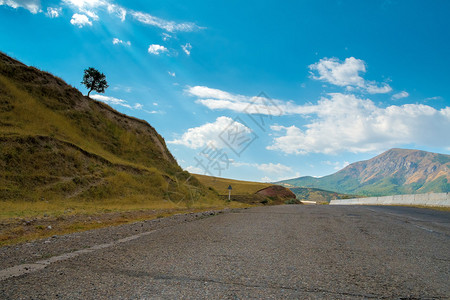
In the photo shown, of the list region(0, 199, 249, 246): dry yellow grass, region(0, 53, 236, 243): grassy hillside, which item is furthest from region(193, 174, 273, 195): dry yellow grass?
region(0, 199, 249, 246): dry yellow grass

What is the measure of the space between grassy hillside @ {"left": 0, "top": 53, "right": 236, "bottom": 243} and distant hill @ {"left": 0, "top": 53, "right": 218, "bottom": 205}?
6 cm

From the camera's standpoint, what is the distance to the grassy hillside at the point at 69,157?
716 inches

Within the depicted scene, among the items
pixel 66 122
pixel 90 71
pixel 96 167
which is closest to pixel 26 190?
pixel 96 167

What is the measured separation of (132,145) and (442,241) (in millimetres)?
33216

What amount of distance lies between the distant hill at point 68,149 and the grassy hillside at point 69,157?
57 millimetres

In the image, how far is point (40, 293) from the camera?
10.0 feet

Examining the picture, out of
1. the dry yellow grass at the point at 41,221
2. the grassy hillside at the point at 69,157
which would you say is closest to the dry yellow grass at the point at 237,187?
the grassy hillside at the point at 69,157

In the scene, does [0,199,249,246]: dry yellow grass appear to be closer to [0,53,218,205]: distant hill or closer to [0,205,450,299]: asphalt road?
[0,53,218,205]: distant hill

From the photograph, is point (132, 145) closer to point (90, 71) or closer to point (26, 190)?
point (90, 71)

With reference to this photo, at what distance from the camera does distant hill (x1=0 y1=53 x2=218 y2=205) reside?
764 inches

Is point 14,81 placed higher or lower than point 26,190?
higher

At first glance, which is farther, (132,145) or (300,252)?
(132,145)

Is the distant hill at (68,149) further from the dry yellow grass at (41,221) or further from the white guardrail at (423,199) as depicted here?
the white guardrail at (423,199)

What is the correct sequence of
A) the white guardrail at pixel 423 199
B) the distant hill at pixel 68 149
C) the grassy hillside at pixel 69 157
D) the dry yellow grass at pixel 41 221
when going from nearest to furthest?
the dry yellow grass at pixel 41 221 < the grassy hillside at pixel 69 157 < the distant hill at pixel 68 149 < the white guardrail at pixel 423 199
